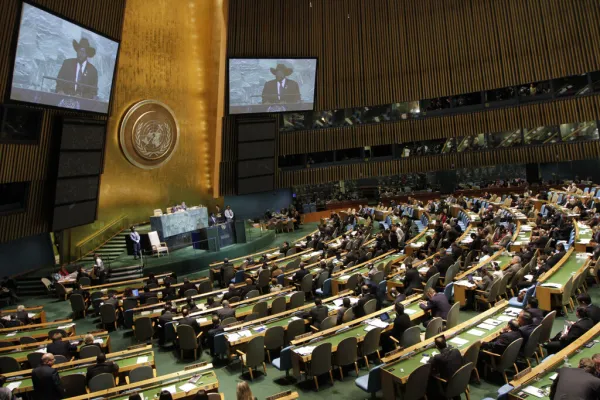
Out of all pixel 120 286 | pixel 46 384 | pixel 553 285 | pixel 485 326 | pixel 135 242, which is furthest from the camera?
pixel 135 242

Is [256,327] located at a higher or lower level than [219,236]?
lower

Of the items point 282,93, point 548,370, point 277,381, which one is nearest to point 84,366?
point 277,381

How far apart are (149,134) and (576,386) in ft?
65.4

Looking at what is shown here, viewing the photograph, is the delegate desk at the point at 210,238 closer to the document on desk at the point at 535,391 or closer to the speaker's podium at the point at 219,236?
the speaker's podium at the point at 219,236

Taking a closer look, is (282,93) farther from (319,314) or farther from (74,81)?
(319,314)

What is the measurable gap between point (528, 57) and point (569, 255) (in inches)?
647

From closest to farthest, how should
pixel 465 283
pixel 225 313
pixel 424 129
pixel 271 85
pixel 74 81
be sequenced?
1. pixel 225 313
2. pixel 465 283
3. pixel 74 81
4. pixel 271 85
5. pixel 424 129

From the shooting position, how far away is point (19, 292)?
1552 centimetres

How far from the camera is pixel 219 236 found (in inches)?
719

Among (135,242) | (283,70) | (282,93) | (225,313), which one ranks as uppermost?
(283,70)

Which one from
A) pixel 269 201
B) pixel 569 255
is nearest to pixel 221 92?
pixel 269 201

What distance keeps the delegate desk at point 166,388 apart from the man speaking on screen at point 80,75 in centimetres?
1166

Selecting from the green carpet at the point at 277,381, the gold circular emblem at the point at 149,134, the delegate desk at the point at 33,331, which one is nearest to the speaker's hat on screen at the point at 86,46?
the gold circular emblem at the point at 149,134

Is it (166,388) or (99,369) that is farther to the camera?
(99,369)
